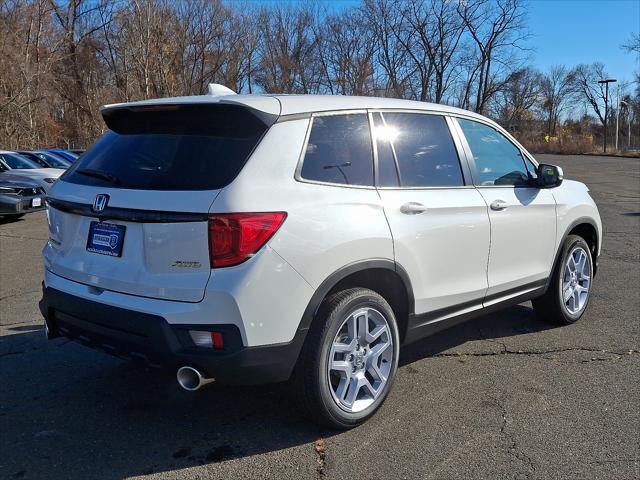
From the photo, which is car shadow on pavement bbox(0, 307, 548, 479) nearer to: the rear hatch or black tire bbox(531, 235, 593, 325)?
the rear hatch

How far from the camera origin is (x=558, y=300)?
5.02 m

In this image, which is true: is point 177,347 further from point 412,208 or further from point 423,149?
point 423,149

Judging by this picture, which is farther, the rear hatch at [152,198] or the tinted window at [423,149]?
the tinted window at [423,149]

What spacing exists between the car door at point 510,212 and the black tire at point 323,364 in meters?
1.41

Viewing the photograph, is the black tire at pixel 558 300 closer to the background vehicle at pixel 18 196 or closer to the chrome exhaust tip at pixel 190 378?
the chrome exhaust tip at pixel 190 378

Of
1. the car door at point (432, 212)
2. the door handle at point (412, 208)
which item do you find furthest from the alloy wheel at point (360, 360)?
the door handle at point (412, 208)

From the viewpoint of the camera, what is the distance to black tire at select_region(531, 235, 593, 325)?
502 cm

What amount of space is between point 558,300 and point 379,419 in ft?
7.68

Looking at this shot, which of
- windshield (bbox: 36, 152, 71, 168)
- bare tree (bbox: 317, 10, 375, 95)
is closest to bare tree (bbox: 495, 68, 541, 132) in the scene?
bare tree (bbox: 317, 10, 375, 95)

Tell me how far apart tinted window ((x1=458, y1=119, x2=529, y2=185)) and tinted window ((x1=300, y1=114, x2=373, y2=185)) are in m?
1.14

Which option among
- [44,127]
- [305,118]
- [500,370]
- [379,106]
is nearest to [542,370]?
[500,370]

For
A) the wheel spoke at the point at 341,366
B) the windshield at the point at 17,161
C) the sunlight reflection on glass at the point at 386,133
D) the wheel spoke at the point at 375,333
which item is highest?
the windshield at the point at 17,161

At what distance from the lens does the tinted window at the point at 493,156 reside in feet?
14.2

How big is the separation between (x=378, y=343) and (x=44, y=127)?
35.2 meters
